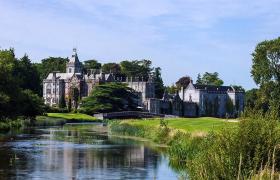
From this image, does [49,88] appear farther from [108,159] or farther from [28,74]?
[108,159]

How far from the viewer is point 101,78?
173000mm

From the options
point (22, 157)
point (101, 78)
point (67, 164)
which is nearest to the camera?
point (67, 164)

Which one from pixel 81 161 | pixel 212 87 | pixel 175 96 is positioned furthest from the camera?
pixel 212 87

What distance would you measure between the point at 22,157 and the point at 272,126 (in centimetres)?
2330

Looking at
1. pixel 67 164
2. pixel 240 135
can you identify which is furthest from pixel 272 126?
pixel 67 164

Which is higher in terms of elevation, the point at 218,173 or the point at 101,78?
the point at 101,78

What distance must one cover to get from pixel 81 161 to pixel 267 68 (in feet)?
204

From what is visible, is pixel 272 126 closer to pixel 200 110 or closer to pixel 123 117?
pixel 123 117

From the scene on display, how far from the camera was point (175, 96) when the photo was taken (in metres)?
171

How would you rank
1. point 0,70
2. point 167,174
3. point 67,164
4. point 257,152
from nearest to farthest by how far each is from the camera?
1. point 257,152
2. point 167,174
3. point 67,164
4. point 0,70

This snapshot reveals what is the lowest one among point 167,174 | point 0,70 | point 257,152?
point 167,174

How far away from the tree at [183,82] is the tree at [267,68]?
301 feet

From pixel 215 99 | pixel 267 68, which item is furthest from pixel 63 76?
pixel 267 68

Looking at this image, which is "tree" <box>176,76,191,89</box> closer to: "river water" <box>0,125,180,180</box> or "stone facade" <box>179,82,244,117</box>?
"stone facade" <box>179,82,244,117</box>
